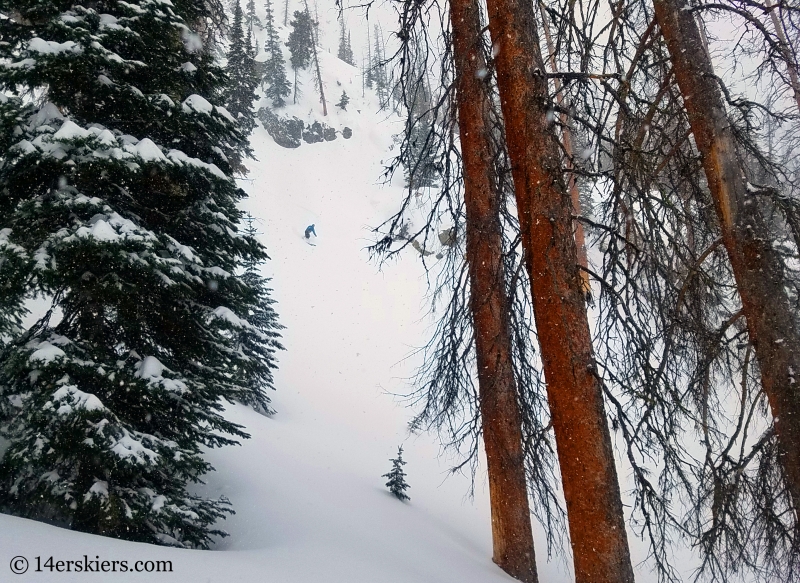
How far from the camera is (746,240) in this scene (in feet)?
10.4

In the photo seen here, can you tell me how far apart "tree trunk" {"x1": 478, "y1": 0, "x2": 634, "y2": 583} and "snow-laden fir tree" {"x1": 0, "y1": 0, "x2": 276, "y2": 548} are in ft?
10.3

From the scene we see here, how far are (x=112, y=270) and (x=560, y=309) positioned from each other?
12.6 ft

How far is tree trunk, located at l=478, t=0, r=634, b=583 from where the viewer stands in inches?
115

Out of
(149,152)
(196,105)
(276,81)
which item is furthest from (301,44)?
(149,152)

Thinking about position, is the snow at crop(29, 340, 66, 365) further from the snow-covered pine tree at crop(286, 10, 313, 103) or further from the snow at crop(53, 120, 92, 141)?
the snow-covered pine tree at crop(286, 10, 313, 103)

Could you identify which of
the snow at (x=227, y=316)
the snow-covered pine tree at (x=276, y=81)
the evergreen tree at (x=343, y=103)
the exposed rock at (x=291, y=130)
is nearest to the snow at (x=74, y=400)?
the snow at (x=227, y=316)

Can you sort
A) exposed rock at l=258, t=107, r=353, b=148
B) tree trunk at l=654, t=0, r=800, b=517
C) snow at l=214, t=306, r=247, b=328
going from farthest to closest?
exposed rock at l=258, t=107, r=353, b=148 → snow at l=214, t=306, r=247, b=328 → tree trunk at l=654, t=0, r=800, b=517

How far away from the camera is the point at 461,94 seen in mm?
4828

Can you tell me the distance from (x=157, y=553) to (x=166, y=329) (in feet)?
7.36

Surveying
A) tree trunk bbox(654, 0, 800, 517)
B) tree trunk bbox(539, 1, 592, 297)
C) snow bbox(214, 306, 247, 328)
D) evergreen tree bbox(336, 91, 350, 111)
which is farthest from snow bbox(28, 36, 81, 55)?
evergreen tree bbox(336, 91, 350, 111)

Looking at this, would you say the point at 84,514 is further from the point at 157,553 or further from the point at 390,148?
the point at 390,148

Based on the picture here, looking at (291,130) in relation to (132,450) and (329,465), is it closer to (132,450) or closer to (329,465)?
(329,465)

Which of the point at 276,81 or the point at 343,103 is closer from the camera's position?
the point at 276,81

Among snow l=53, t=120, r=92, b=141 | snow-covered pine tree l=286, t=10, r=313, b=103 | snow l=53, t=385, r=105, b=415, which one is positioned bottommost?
snow l=53, t=385, r=105, b=415
